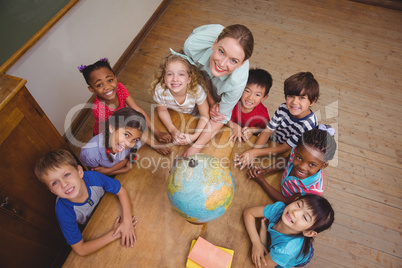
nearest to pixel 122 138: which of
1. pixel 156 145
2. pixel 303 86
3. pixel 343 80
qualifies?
pixel 156 145

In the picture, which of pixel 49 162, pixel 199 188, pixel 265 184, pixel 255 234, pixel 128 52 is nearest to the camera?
pixel 199 188

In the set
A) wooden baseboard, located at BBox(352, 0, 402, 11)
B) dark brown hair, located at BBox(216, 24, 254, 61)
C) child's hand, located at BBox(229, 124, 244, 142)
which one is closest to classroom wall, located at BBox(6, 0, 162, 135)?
dark brown hair, located at BBox(216, 24, 254, 61)

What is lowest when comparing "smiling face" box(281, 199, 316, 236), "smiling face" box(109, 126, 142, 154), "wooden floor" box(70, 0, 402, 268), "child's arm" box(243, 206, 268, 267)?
"wooden floor" box(70, 0, 402, 268)

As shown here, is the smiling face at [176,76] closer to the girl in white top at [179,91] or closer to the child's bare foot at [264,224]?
the girl in white top at [179,91]

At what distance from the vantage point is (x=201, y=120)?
207 cm

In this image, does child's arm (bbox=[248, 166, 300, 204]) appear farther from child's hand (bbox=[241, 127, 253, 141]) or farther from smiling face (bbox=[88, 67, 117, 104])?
smiling face (bbox=[88, 67, 117, 104])

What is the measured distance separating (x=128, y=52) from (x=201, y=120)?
2.34 meters

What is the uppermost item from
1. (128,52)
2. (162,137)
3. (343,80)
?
(162,137)

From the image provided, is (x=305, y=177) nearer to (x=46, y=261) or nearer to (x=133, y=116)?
(x=133, y=116)

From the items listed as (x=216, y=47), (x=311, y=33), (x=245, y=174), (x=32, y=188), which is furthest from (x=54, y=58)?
(x=311, y=33)

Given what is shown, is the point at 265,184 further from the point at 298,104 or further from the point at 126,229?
the point at 126,229

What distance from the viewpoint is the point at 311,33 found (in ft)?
14.7

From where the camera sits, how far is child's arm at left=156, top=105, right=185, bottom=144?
6.39 ft

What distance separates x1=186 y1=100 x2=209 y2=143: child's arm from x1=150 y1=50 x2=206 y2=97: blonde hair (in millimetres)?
145
